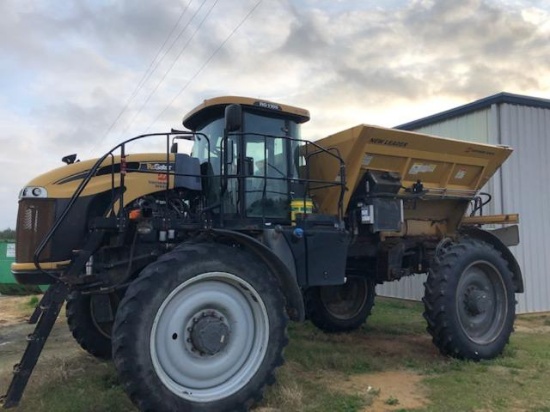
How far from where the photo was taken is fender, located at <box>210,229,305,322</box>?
508 cm

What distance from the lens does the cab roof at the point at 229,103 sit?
5.97m

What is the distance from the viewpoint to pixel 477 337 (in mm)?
7129

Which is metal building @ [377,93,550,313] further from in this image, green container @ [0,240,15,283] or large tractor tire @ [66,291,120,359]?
green container @ [0,240,15,283]

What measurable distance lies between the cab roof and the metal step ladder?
2.50 m

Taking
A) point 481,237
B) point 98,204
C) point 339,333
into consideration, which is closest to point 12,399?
point 98,204

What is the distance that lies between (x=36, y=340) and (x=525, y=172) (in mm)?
10502

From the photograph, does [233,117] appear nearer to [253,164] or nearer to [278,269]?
[253,164]

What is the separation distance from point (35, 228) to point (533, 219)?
10.2 metres

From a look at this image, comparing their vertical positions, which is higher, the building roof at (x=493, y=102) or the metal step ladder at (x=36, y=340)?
the building roof at (x=493, y=102)

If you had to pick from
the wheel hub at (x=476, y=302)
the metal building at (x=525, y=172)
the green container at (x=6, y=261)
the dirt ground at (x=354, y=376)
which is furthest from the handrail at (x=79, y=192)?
the green container at (x=6, y=261)

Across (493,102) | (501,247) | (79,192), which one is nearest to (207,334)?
(79,192)

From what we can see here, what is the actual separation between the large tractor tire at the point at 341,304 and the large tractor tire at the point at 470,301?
1.77 metres

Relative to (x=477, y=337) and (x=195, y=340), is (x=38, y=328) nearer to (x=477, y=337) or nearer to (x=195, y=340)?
(x=195, y=340)

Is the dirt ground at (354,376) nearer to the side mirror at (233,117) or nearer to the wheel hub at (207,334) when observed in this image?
the wheel hub at (207,334)
